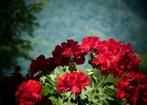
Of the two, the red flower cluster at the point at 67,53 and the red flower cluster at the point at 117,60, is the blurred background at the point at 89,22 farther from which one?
the red flower cluster at the point at 117,60

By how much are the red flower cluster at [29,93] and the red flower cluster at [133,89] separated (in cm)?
41

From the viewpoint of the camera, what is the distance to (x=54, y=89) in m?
1.93

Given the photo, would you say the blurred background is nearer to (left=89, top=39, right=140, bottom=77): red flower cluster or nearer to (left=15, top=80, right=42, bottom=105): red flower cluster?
(left=89, top=39, right=140, bottom=77): red flower cluster

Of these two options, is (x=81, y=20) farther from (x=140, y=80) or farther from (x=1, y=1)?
(x=140, y=80)

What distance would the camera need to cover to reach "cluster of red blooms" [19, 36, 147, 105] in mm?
1788

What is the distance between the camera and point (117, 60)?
191 cm

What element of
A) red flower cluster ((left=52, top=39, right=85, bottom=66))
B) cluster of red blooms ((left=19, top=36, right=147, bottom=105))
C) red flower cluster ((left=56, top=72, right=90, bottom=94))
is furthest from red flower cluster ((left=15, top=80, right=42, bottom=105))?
red flower cluster ((left=52, top=39, right=85, bottom=66))

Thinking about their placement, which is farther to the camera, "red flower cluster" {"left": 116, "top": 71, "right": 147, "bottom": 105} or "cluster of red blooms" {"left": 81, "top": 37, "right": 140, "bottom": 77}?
"cluster of red blooms" {"left": 81, "top": 37, "right": 140, "bottom": 77}

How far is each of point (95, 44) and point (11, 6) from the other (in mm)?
4857

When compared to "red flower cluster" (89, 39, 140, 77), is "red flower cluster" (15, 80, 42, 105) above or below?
below

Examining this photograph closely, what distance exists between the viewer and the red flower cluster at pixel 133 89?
177 cm

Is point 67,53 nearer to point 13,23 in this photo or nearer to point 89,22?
point 13,23

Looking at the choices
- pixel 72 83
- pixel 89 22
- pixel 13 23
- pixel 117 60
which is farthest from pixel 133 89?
pixel 89 22

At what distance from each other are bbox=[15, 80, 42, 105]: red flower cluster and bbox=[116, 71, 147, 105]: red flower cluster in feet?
1.35
